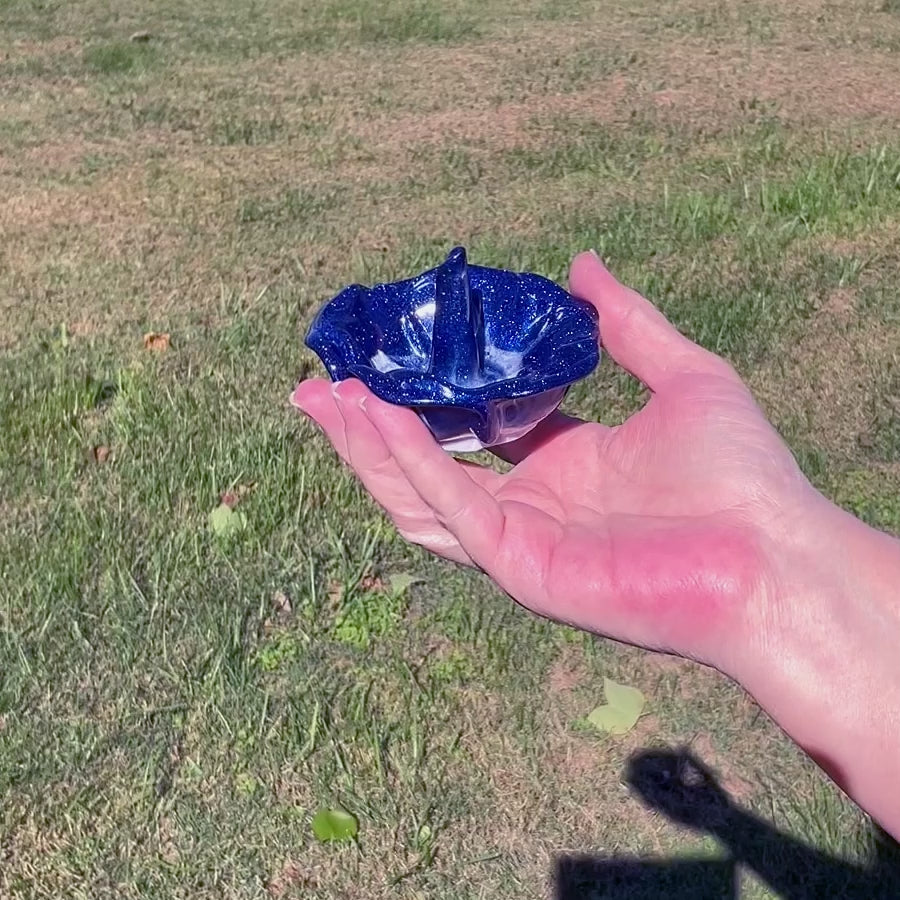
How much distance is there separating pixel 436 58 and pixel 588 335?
17.5 ft

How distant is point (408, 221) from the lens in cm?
504

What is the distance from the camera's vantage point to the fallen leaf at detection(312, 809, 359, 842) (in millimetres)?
2568

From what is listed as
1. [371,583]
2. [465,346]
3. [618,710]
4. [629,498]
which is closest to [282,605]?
[371,583]

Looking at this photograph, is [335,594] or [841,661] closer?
[841,661]

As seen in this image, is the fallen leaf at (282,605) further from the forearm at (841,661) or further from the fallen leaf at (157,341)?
the forearm at (841,661)

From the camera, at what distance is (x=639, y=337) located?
2.31 metres

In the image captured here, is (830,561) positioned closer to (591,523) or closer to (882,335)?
(591,523)

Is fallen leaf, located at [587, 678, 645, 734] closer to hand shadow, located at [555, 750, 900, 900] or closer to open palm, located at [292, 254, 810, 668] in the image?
hand shadow, located at [555, 750, 900, 900]

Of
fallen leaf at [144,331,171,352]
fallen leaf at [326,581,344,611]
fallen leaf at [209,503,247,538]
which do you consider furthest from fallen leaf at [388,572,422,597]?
fallen leaf at [144,331,171,352]

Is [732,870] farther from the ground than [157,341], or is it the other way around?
[157,341]

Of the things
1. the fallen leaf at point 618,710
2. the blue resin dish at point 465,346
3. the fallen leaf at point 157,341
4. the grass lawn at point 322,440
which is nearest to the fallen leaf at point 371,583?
the grass lawn at point 322,440

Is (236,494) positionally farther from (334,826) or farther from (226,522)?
(334,826)

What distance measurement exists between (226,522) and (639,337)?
4.54ft

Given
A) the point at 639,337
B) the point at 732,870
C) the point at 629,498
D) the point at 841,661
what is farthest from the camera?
the point at 732,870
